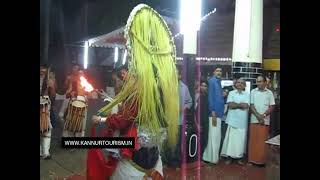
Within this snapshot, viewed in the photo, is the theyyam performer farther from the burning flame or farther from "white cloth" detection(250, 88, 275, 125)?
"white cloth" detection(250, 88, 275, 125)

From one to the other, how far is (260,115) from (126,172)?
1.20m

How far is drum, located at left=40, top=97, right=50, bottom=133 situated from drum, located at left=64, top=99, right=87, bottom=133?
150 millimetres

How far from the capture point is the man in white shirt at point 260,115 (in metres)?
3.86

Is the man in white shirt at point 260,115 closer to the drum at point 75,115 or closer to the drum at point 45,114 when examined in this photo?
the drum at point 75,115

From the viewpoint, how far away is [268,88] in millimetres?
3861

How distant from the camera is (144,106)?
3832 mm

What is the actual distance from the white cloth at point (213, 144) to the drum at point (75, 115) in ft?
3.43

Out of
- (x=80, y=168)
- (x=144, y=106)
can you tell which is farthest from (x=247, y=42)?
(x=80, y=168)

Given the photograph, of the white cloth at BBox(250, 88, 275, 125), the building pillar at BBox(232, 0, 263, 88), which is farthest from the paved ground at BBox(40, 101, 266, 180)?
the building pillar at BBox(232, 0, 263, 88)

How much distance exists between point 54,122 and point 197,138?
45.9 inches

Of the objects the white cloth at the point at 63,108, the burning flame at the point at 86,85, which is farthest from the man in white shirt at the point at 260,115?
the white cloth at the point at 63,108

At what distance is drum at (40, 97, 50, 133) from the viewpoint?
Answer: 3.73 meters
